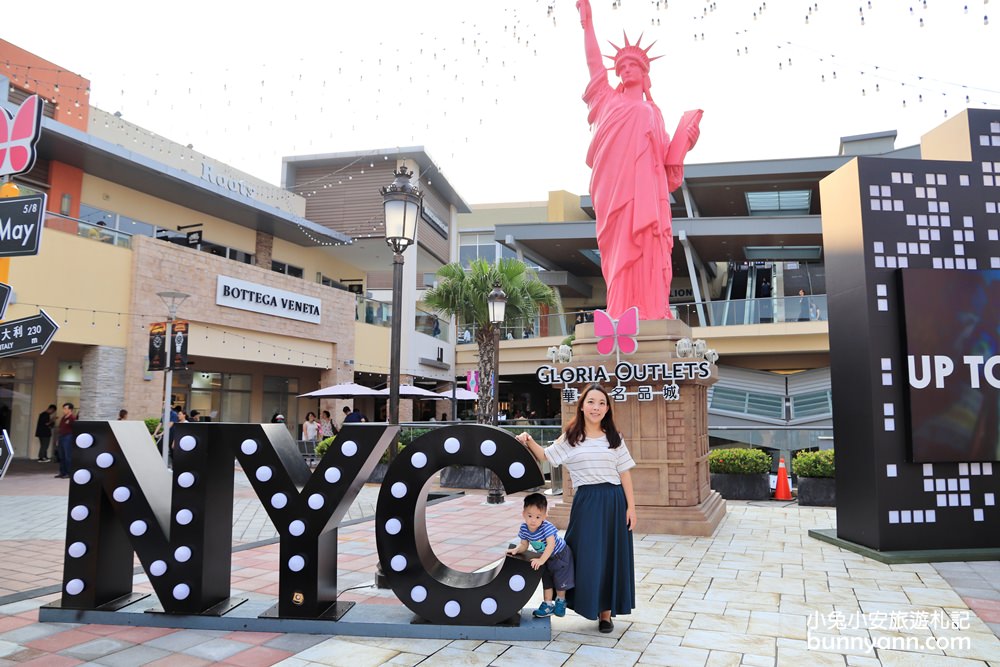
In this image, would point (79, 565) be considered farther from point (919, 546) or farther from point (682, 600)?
point (919, 546)

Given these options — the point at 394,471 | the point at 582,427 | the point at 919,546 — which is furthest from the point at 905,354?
the point at 394,471

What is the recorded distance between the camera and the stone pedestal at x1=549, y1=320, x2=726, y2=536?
8.75 m

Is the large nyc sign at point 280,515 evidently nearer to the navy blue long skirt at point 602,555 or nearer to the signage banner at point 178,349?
the navy blue long skirt at point 602,555

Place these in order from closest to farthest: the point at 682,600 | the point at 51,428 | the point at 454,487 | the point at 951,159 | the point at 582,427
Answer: the point at 582,427 < the point at 682,600 < the point at 951,159 < the point at 454,487 < the point at 51,428

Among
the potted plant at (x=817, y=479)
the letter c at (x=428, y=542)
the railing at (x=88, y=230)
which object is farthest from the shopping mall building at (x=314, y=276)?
the letter c at (x=428, y=542)

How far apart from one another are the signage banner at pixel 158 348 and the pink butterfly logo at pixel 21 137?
407 inches

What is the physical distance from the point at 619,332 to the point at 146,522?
244 inches

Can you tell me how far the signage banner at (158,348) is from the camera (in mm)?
14781

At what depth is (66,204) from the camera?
17.9m

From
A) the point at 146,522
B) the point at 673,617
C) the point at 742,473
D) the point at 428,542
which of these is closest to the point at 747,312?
the point at 742,473

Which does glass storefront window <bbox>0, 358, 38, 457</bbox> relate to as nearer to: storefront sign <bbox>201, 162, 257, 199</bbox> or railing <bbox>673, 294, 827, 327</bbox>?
storefront sign <bbox>201, 162, 257, 199</bbox>

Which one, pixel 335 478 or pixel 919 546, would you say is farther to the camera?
pixel 919 546

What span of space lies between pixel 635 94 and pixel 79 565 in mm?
9160

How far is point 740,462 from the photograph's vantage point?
40.4ft
